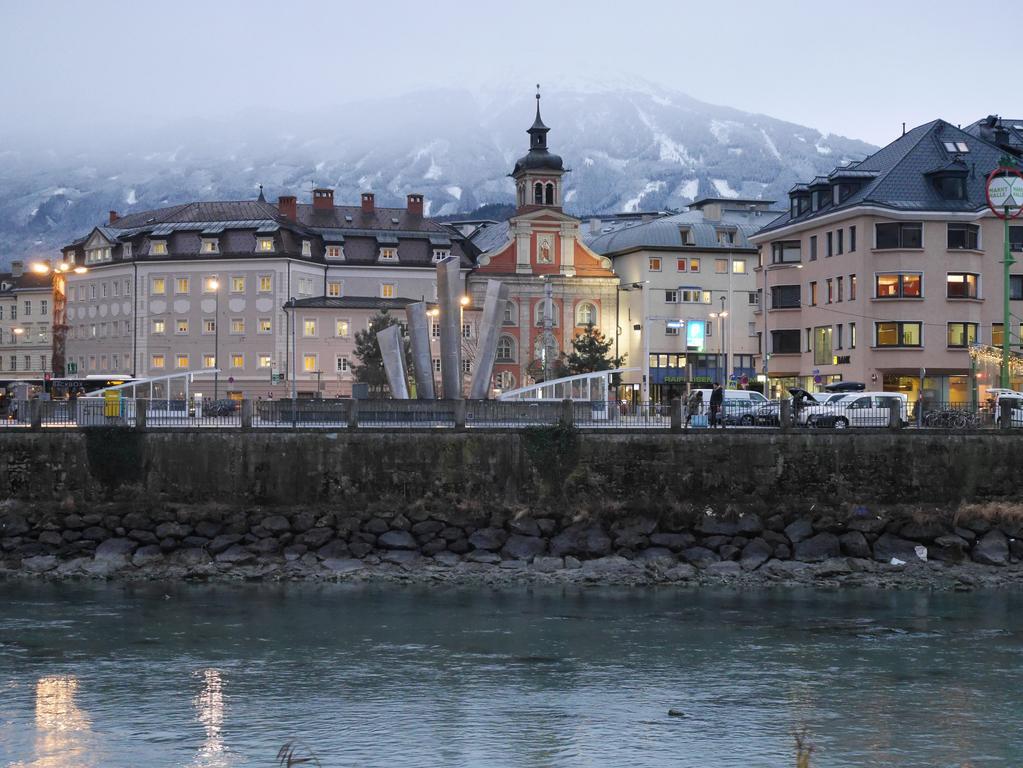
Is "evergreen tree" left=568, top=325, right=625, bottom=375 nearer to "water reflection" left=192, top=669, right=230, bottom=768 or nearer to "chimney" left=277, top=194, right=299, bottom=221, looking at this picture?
"chimney" left=277, top=194, right=299, bottom=221

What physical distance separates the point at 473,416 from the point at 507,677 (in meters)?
22.1

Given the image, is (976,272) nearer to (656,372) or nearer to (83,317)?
(656,372)

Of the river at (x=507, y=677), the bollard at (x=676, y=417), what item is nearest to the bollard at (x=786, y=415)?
the bollard at (x=676, y=417)

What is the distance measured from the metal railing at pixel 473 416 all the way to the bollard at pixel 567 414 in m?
0.04

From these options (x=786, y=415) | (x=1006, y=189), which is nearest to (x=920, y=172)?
(x=1006, y=189)

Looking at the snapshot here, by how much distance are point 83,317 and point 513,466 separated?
9384cm

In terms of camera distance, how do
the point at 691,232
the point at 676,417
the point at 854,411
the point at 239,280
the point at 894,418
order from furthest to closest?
the point at 691,232
the point at 239,280
the point at 854,411
the point at 676,417
the point at 894,418

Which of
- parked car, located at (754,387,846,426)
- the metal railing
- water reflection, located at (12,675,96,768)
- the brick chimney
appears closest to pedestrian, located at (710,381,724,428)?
the metal railing

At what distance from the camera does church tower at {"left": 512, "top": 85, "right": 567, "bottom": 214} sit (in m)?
126

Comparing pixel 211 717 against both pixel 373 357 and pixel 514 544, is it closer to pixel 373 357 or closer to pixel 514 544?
pixel 514 544

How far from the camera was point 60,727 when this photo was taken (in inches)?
1090

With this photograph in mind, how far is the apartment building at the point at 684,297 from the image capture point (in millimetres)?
124438

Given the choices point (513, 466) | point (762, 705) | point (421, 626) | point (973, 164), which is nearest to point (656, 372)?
point (973, 164)

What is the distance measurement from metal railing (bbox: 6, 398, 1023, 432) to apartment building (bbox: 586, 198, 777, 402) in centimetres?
6732
